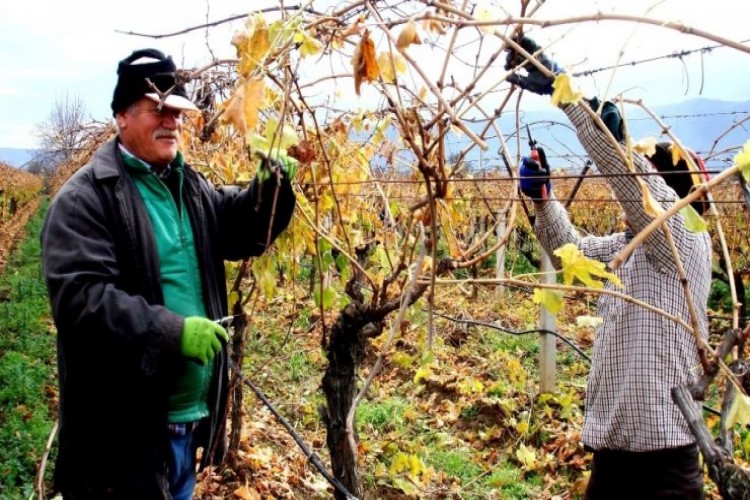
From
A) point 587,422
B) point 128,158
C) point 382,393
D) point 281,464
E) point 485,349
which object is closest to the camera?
point 128,158

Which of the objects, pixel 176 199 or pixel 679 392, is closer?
pixel 679 392

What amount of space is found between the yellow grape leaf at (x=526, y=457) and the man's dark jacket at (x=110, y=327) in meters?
3.01

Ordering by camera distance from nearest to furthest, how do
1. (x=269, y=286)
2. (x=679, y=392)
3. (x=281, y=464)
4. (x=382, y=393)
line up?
(x=679, y=392) < (x=269, y=286) < (x=281, y=464) < (x=382, y=393)

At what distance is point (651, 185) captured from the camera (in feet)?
5.81

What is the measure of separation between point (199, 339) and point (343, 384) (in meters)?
0.86

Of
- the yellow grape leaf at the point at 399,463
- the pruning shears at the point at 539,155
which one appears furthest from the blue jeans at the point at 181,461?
the yellow grape leaf at the point at 399,463

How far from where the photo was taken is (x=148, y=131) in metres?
1.88

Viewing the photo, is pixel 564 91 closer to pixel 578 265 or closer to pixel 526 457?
pixel 578 265

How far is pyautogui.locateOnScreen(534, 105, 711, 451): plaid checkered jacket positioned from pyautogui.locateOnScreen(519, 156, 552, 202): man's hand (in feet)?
1.19

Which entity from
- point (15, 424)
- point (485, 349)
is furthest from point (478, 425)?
point (15, 424)

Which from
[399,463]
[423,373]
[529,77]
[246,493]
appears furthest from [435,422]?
[529,77]

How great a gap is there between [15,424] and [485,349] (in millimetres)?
4396

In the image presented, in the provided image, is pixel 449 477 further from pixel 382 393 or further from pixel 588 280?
pixel 588 280

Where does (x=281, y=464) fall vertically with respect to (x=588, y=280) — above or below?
below
